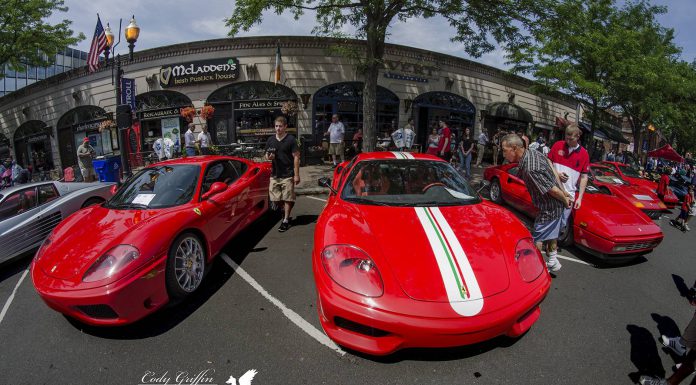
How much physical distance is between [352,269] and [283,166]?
3.16 metres

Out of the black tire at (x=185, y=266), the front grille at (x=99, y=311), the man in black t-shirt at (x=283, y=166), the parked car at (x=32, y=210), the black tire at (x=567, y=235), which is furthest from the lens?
the man in black t-shirt at (x=283, y=166)

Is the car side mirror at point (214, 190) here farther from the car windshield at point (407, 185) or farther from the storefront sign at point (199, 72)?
the storefront sign at point (199, 72)

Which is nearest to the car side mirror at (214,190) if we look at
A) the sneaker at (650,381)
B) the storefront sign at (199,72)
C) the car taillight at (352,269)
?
the car taillight at (352,269)

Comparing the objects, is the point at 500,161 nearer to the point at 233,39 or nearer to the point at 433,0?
the point at 433,0

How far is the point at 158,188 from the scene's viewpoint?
350 centimetres

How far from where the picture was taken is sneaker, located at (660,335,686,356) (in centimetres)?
225

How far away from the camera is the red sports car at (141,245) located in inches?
91.8

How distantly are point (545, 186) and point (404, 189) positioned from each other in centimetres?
155

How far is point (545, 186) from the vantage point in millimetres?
3340

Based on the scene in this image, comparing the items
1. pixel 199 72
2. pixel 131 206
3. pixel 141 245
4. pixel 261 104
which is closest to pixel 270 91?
pixel 261 104

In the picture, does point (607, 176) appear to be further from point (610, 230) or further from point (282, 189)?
point (282, 189)

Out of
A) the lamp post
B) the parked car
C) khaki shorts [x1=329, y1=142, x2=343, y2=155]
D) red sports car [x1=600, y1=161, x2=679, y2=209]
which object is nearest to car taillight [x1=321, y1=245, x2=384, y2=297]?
the parked car

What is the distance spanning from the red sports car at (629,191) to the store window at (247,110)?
10467 mm

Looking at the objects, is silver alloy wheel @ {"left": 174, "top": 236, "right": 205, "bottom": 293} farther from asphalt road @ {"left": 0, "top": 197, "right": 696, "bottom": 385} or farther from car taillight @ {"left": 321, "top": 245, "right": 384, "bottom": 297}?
car taillight @ {"left": 321, "top": 245, "right": 384, "bottom": 297}
